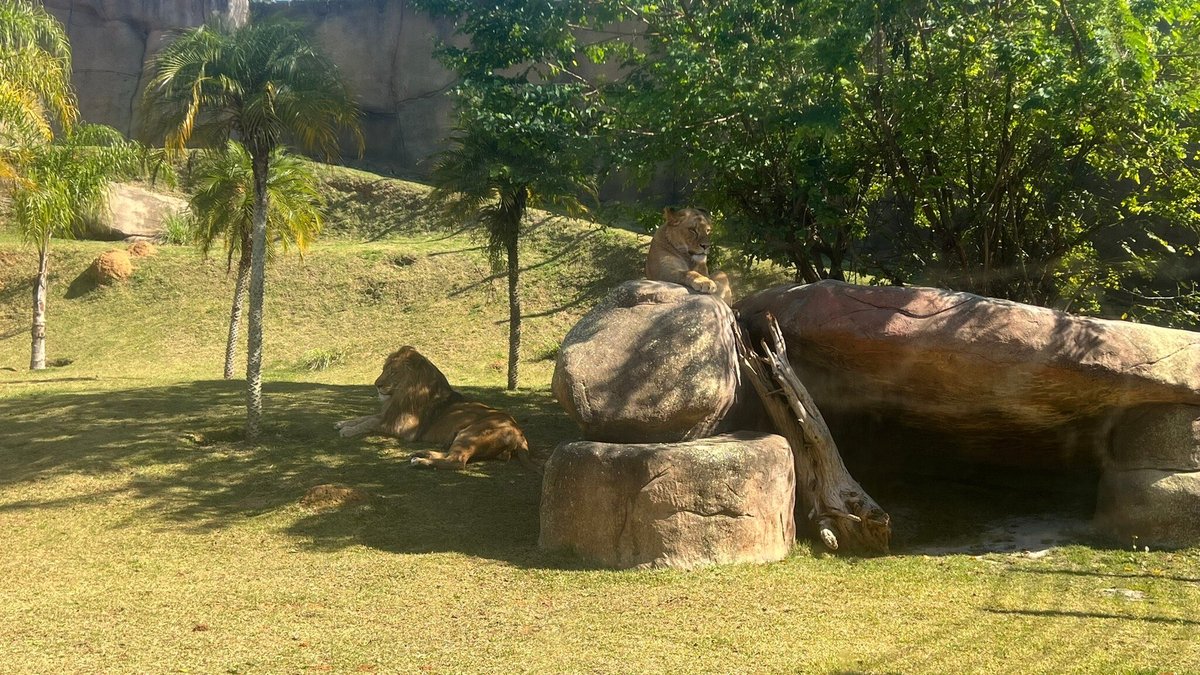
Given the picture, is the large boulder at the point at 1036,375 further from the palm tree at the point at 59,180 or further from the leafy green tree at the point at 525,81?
the palm tree at the point at 59,180

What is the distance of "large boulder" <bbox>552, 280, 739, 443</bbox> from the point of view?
346 inches

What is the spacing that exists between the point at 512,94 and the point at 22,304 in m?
18.9

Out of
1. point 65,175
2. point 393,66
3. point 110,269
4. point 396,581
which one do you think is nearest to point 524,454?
point 396,581

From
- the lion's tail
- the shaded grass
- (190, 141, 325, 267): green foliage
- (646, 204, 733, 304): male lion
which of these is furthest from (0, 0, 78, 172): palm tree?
(646, 204, 733, 304): male lion

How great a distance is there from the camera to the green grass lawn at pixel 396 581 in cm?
634

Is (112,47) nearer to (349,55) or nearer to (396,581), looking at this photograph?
(349,55)

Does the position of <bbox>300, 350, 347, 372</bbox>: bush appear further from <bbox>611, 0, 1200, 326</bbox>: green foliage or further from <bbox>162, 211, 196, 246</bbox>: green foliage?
<bbox>611, 0, 1200, 326</bbox>: green foliage

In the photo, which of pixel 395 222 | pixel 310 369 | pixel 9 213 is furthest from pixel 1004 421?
pixel 9 213

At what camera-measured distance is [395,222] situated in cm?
3062

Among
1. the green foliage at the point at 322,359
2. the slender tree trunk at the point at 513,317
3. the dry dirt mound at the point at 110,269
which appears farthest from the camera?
the dry dirt mound at the point at 110,269

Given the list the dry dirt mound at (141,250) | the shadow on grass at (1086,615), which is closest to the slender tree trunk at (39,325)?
the dry dirt mound at (141,250)

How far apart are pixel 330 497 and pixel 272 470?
1573 mm

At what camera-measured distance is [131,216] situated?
29812 mm

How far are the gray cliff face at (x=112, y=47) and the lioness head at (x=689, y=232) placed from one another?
92.3 feet
